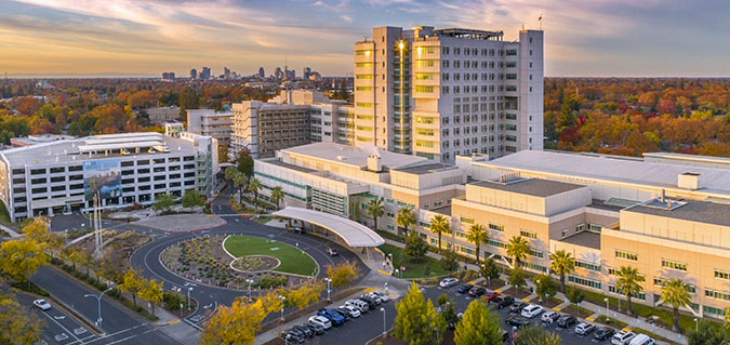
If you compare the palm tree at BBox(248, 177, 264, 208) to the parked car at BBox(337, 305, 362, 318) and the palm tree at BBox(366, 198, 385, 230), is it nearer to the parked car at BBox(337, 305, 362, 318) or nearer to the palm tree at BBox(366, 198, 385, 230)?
the palm tree at BBox(366, 198, 385, 230)

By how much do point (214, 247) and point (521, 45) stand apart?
196ft

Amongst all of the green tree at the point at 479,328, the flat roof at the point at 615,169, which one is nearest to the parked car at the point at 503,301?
the green tree at the point at 479,328

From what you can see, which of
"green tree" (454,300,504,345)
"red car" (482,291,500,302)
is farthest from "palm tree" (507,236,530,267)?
"green tree" (454,300,504,345)

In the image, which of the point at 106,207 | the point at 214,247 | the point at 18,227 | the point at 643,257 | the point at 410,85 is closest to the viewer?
the point at 643,257

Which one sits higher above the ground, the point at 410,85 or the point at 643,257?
the point at 410,85

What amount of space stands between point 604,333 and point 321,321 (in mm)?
21809

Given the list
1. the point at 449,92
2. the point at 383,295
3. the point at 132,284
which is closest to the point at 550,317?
the point at 383,295

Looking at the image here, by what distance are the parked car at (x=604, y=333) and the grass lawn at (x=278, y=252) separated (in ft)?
92.1

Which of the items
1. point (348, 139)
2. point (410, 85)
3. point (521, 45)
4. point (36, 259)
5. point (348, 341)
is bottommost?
point (348, 341)

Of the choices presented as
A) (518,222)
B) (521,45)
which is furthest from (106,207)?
(521,45)

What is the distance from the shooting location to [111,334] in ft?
164

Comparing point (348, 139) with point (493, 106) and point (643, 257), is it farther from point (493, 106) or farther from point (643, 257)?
point (643, 257)

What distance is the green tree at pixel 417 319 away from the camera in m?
45.0

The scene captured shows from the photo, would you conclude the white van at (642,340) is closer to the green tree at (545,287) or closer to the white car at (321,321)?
the green tree at (545,287)
